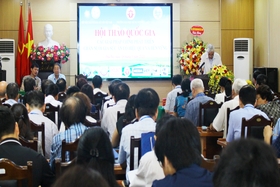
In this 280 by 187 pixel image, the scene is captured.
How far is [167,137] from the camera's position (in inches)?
86.0

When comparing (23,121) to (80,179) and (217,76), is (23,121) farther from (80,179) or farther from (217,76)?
(217,76)

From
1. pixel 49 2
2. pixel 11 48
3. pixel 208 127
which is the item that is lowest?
pixel 208 127

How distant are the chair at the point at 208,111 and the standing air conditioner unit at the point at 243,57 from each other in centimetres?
596

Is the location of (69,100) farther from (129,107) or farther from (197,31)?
(197,31)

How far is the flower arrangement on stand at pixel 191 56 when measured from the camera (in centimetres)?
1136

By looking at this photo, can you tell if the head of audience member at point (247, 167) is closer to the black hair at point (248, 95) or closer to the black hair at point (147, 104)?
the black hair at point (147, 104)

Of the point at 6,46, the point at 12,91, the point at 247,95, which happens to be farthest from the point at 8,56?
the point at 247,95

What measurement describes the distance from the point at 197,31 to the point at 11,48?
4.36m

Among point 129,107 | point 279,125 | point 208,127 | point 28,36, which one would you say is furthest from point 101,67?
point 279,125

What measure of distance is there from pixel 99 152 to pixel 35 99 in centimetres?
249

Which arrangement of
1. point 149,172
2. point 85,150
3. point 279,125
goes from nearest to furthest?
point 85,150, point 149,172, point 279,125

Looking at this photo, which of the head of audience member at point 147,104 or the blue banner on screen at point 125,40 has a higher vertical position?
the blue banner on screen at point 125,40

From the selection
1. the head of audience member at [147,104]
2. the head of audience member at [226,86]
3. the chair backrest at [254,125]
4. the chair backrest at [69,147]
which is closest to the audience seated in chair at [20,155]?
the chair backrest at [69,147]

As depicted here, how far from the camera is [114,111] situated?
18.0ft
